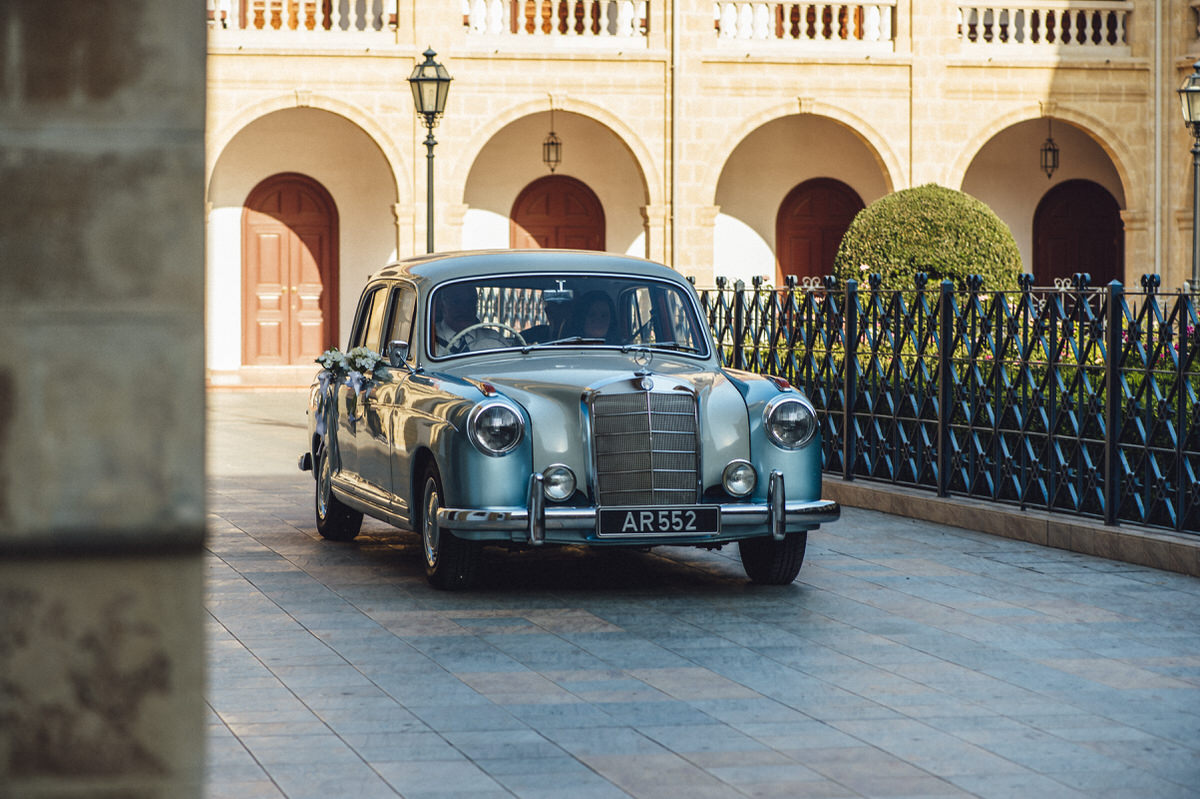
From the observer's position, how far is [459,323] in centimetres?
885

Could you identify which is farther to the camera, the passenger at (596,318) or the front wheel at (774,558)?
the passenger at (596,318)

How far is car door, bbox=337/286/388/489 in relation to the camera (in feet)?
30.9

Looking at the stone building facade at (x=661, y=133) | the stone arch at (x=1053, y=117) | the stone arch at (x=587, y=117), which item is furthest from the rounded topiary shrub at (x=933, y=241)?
A: the stone arch at (x=1053, y=117)

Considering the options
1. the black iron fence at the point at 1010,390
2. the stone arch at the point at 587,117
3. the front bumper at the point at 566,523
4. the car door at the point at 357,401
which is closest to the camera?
the front bumper at the point at 566,523

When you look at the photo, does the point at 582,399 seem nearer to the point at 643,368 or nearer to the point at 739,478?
the point at 643,368

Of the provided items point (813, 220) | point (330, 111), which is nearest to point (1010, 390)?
point (330, 111)

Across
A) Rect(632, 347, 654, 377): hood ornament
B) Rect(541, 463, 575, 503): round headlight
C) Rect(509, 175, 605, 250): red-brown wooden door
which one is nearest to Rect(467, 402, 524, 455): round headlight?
Rect(541, 463, 575, 503): round headlight

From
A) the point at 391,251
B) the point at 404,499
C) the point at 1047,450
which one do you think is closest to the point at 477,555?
the point at 404,499

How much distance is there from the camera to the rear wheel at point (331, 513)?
996 cm

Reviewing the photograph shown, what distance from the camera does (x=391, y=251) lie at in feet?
87.1

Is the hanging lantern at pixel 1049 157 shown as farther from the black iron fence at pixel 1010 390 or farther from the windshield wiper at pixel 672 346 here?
the windshield wiper at pixel 672 346

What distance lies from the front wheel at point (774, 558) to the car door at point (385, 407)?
1.77 m

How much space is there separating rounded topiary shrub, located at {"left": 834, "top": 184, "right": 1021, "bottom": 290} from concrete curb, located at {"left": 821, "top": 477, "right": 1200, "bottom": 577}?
823 centimetres

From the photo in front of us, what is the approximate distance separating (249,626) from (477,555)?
1306 millimetres
